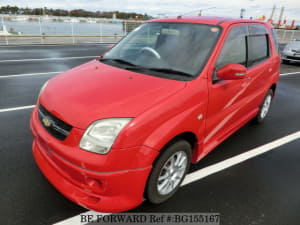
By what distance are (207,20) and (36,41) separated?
17040 millimetres

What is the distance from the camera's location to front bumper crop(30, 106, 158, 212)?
1844mm

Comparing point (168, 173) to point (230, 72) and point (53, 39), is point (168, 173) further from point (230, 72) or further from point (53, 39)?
point (53, 39)

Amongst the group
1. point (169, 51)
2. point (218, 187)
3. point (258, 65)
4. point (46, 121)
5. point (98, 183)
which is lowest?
point (218, 187)

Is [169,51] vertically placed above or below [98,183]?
above

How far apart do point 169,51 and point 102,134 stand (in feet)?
4.81

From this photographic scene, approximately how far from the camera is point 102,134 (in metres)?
1.84

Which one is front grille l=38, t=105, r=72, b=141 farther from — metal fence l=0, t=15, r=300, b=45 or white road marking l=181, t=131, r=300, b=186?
metal fence l=0, t=15, r=300, b=45

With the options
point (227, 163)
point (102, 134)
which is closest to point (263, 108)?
point (227, 163)

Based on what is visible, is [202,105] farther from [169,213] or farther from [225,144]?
[225,144]

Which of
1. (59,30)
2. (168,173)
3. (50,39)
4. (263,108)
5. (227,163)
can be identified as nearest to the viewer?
(168,173)

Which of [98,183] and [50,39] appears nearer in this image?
[98,183]

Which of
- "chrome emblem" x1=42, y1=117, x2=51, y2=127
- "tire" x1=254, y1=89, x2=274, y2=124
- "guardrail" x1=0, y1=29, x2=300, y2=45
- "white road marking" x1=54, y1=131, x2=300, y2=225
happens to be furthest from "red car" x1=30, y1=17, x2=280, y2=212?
"guardrail" x1=0, y1=29, x2=300, y2=45

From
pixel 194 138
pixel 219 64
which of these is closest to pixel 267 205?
pixel 194 138

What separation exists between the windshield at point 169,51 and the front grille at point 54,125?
107cm
